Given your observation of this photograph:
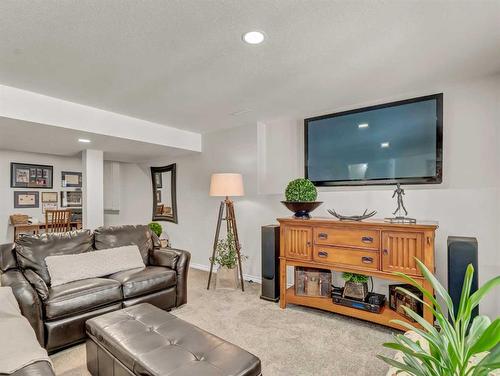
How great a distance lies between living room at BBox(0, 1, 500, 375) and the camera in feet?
5.89

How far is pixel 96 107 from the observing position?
3.39 m

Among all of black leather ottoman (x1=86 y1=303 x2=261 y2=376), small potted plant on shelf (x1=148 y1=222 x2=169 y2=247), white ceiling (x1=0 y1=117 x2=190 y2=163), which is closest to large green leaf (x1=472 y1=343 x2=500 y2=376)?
black leather ottoman (x1=86 y1=303 x2=261 y2=376)

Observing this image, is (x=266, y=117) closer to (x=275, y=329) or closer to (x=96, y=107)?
(x=96, y=107)

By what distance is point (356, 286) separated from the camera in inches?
115

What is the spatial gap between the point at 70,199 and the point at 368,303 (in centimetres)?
604

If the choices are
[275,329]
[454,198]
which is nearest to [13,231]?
[275,329]

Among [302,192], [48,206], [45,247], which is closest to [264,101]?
[302,192]

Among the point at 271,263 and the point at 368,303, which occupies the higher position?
the point at 271,263

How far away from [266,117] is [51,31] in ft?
8.37

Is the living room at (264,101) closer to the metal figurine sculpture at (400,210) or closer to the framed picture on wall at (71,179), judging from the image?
the metal figurine sculpture at (400,210)

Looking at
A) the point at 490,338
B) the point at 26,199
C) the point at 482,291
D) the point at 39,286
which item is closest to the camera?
the point at 490,338

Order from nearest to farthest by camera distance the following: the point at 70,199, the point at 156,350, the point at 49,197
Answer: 1. the point at 156,350
2. the point at 49,197
3. the point at 70,199

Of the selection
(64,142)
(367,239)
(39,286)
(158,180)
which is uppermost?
(64,142)

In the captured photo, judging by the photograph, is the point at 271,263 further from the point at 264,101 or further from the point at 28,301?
the point at 28,301
